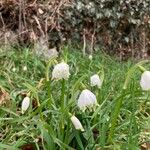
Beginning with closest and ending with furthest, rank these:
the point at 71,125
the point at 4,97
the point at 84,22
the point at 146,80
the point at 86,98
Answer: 1. the point at 146,80
2. the point at 86,98
3. the point at 71,125
4. the point at 4,97
5. the point at 84,22

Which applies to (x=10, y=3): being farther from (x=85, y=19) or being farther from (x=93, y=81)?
(x=93, y=81)

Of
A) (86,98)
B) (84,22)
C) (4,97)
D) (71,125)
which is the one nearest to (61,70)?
(86,98)

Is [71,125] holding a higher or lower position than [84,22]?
higher

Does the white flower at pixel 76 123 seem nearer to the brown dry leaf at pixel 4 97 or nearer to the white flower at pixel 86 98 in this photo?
the white flower at pixel 86 98

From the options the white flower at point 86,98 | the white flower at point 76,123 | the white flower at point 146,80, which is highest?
the white flower at point 146,80

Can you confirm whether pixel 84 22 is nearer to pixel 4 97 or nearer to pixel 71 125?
pixel 4 97

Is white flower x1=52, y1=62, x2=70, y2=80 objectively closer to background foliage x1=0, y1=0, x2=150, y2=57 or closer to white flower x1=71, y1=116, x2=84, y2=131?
white flower x1=71, y1=116, x2=84, y2=131

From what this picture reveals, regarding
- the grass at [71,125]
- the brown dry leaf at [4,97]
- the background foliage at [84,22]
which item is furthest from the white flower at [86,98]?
→ the background foliage at [84,22]

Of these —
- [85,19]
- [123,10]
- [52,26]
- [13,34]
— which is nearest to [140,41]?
[123,10]

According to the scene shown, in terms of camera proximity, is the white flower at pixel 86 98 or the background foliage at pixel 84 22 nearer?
the white flower at pixel 86 98

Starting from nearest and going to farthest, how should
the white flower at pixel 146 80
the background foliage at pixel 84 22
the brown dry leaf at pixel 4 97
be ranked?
the white flower at pixel 146 80 → the brown dry leaf at pixel 4 97 → the background foliage at pixel 84 22

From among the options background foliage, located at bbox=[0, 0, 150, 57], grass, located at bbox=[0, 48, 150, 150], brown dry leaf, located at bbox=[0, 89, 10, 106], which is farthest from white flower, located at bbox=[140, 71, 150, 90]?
background foliage, located at bbox=[0, 0, 150, 57]
